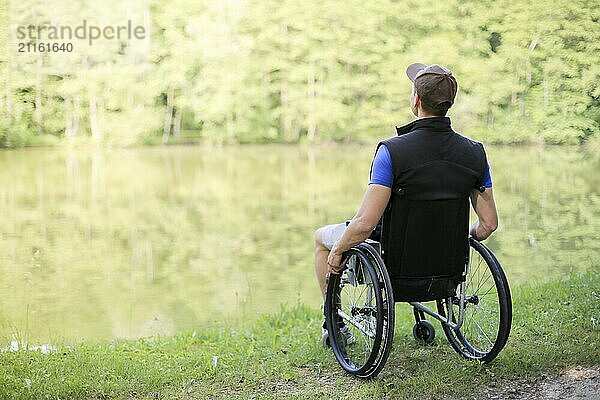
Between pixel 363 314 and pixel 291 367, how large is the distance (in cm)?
38

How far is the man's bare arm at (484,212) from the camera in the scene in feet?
8.65

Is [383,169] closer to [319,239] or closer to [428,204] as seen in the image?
[428,204]

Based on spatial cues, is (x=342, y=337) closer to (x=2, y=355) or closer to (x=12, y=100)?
(x=2, y=355)

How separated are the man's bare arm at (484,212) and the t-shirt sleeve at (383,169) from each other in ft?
1.06

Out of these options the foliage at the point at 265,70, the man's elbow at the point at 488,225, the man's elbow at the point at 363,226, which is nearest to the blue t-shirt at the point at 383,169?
the man's elbow at the point at 363,226

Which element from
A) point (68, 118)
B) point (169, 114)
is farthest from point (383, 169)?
point (169, 114)

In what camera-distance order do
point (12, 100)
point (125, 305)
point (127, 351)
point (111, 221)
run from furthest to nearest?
point (111, 221)
point (12, 100)
point (125, 305)
point (127, 351)

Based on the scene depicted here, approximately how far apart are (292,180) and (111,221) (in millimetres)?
1945

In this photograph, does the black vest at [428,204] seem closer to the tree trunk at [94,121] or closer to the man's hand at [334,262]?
the man's hand at [334,262]

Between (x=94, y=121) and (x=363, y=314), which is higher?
(x=94, y=121)

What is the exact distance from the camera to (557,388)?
260 centimetres

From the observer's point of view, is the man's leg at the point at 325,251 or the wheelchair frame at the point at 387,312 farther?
the man's leg at the point at 325,251

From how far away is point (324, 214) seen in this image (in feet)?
28.9

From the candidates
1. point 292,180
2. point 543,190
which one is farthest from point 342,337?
point 292,180
